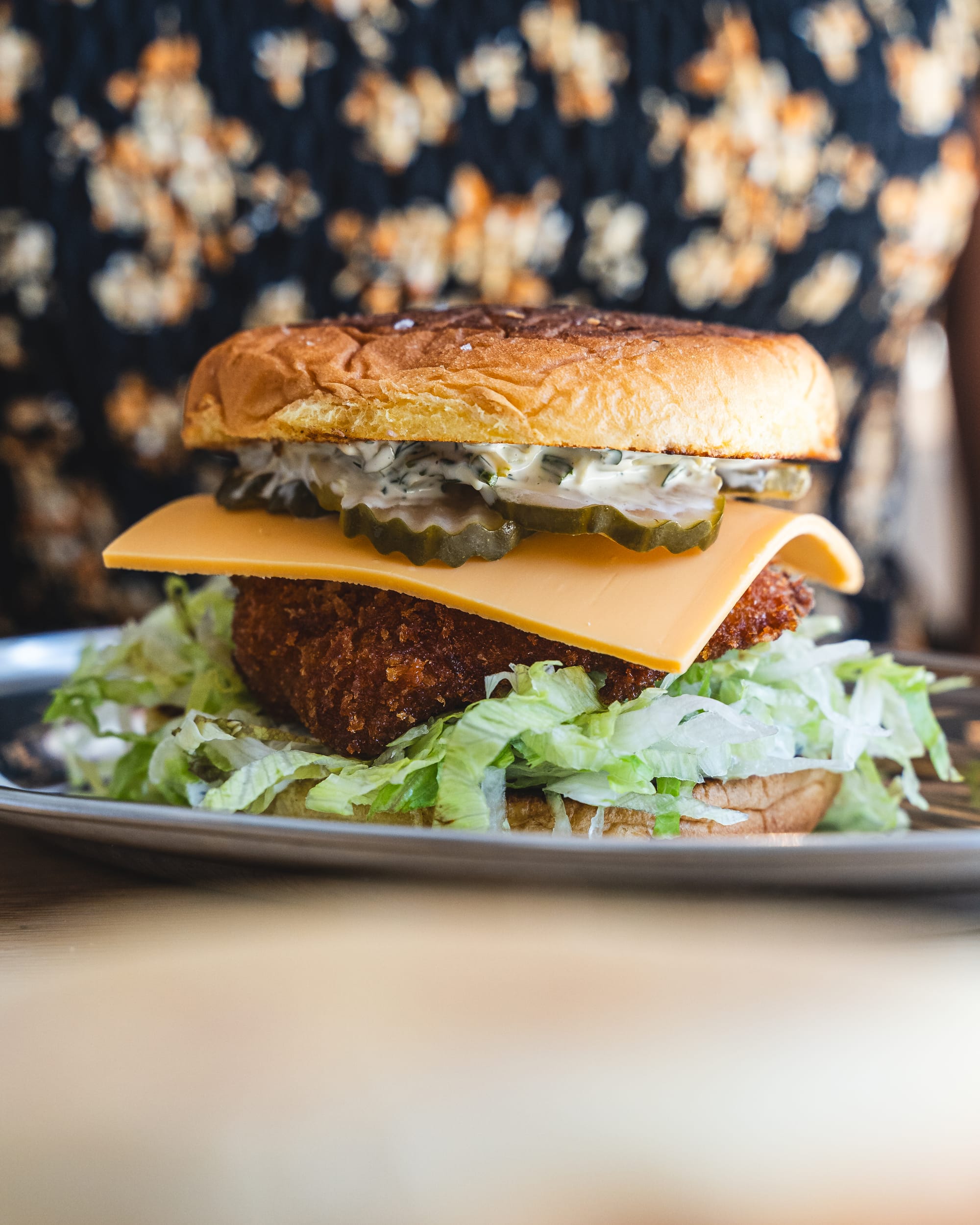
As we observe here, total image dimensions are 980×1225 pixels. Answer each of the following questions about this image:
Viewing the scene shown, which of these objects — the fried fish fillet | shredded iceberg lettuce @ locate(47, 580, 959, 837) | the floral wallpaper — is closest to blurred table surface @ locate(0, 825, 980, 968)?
shredded iceberg lettuce @ locate(47, 580, 959, 837)

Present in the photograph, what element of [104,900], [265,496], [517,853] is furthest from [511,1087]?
[265,496]

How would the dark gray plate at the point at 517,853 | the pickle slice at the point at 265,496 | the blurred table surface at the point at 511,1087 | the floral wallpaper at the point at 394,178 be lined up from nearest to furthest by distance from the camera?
the blurred table surface at the point at 511,1087
the dark gray plate at the point at 517,853
the pickle slice at the point at 265,496
the floral wallpaper at the point at 394,178

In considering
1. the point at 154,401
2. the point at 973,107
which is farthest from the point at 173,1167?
the point at 973,107

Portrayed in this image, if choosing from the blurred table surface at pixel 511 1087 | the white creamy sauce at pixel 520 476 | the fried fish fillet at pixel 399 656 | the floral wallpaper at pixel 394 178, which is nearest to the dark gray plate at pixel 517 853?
the blurred table surface at pixel 511 1087

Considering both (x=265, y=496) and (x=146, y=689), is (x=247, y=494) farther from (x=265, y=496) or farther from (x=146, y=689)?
(x=146, y=689)

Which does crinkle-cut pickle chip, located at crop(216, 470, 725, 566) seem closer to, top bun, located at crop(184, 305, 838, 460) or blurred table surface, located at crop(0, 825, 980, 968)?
top bun, located at crop(184, 305, 838, 460)

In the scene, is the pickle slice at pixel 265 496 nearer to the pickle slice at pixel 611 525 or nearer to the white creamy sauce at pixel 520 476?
the white creamy sauce at pixel 520 476

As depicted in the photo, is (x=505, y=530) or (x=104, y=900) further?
(x=505, y=530)

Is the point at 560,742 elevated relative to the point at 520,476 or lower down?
lower down
